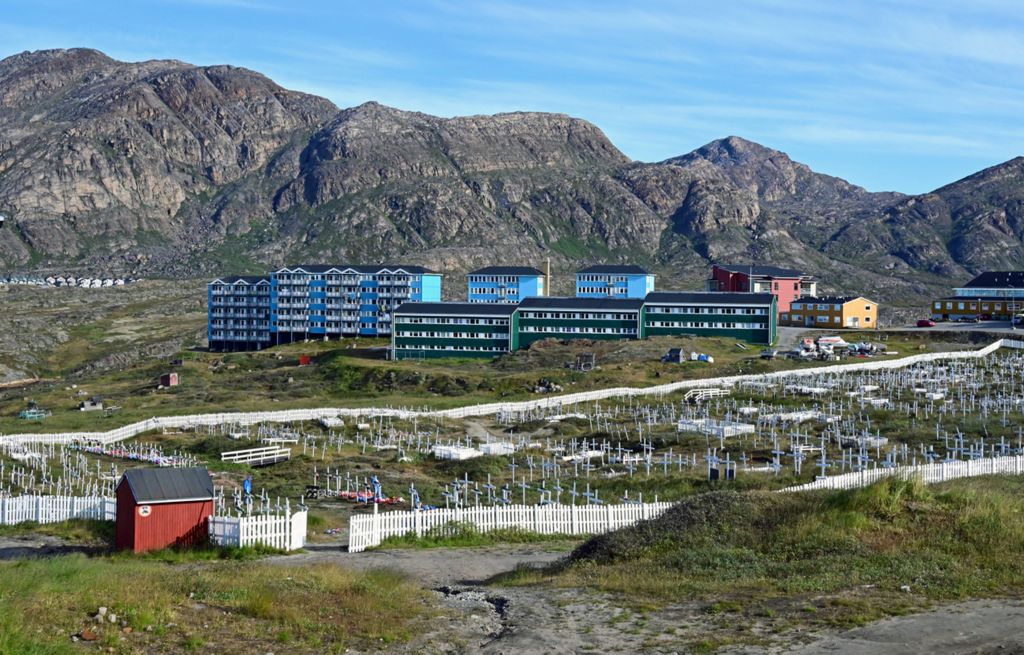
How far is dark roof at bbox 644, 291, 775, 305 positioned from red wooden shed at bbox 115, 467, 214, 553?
9245cm

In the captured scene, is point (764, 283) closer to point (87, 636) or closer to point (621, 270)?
point (621, 270)

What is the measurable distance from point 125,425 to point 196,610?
50737 mm

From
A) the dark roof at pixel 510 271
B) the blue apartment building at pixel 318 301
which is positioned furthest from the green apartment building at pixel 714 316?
the blue apartment building at pixel 318 301

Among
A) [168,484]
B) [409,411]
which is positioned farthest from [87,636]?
[409,411]

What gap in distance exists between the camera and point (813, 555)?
79.3ft

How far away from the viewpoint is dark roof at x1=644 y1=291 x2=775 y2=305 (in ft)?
380

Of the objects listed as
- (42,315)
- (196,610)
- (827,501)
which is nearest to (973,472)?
(827,501)

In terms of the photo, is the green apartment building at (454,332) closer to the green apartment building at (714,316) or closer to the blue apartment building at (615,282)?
the green apartment building at (714,316)

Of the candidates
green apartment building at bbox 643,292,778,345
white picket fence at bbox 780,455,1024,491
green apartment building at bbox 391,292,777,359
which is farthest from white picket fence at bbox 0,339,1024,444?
white picket fence at bbox 780,455,1024,491

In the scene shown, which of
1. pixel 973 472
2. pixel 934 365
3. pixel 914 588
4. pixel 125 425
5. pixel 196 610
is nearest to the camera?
pixel 196 610

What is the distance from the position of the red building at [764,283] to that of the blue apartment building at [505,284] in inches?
977

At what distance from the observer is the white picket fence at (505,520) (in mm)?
31870

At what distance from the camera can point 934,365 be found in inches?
3674

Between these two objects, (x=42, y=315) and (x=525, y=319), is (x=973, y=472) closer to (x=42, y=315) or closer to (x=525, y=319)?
(x=525, y=319)
